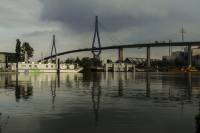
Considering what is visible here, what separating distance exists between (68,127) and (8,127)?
2.67 meters

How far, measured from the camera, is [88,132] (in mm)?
17594

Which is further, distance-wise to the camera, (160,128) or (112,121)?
(112,121)

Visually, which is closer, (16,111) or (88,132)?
(88,132)

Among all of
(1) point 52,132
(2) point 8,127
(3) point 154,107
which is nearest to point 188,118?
(3) point 154,107

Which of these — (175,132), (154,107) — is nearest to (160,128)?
(175,132)

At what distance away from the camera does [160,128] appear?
61.8 feet

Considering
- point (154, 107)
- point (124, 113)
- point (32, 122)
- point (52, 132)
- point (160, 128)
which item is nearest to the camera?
point (52, 132)

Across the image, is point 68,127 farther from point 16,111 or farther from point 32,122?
point 16,111

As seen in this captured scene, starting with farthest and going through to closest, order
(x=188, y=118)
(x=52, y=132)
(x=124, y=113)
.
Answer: (x=124, y=113) → (x=188, y=118) → (x=52, y=132)

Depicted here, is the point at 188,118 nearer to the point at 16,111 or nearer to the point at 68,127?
the point at 68,127

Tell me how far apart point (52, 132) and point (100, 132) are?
6.62ft

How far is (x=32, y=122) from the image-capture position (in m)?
20.2

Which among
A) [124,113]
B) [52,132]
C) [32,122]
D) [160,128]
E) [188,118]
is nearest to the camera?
[52,132]

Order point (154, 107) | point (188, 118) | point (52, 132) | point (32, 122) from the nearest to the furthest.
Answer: point (52, 132) → point (32, 122) → point (188, 118) → point (154, 107)
